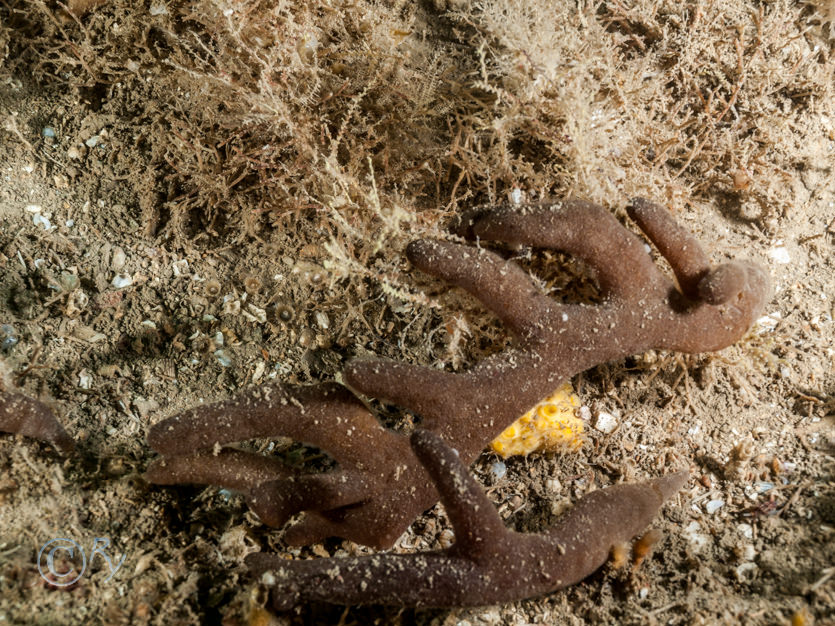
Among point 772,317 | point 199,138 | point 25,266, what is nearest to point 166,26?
point 199,138

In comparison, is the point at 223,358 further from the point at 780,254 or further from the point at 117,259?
the point at 780,254

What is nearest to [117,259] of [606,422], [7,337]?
[7,337]

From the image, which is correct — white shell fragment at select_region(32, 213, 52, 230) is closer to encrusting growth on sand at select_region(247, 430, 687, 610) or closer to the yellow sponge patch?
encrusting growth on sand at select_region(247, 430, 687, 610)

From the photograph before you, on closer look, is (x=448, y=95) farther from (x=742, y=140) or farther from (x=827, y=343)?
(x=827, y=343)

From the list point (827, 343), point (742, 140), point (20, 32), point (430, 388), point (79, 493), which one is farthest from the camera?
point (20, 32)

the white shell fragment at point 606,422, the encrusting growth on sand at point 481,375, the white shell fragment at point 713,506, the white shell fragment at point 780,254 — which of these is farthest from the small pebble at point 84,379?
the white shell fragment at point 780,254
